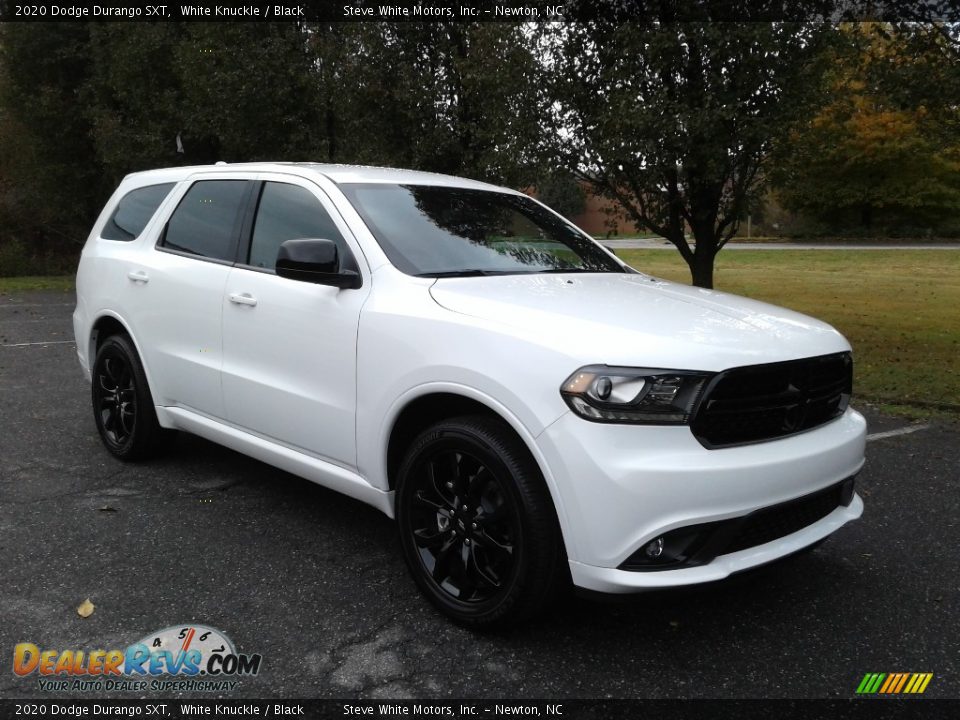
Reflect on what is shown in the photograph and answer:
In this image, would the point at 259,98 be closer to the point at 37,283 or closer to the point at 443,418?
the point at 37,283

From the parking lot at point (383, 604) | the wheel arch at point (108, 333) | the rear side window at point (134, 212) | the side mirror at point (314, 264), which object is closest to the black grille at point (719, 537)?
the parking lot at point (383, 604)

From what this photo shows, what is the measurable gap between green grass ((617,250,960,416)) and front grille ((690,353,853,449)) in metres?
4.50

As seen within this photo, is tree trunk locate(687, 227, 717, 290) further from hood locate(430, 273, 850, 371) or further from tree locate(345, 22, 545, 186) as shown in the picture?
hood locate(430, 273, 850, 371)

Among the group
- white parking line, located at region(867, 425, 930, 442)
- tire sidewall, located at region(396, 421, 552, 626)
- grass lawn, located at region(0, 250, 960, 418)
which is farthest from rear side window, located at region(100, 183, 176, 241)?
grass lawn, located at region(0, 250, 960, 418)

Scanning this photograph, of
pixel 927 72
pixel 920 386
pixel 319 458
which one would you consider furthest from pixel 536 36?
pixel 319 458

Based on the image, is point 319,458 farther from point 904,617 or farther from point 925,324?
point 925,324

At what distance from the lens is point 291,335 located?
389 cm

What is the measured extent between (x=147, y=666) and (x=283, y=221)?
222 cm

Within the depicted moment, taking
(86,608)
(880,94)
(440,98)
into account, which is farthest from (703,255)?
(86,608)

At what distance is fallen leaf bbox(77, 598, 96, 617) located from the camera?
3.34 meters

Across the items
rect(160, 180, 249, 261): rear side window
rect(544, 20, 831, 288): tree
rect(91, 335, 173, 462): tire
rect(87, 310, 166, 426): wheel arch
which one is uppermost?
rect(544, 20, 831, 288): tree

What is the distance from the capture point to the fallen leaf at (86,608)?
3.34 meters

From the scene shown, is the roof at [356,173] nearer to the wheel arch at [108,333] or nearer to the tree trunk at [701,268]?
the wheel arch at [108,333]

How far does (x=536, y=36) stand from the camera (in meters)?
9.96
